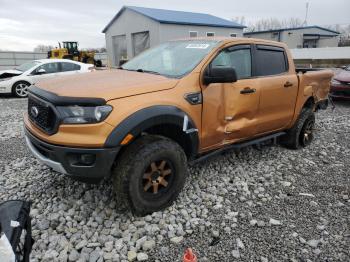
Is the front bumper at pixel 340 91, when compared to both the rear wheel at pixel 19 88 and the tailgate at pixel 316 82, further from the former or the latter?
the rear wheel at pixel 19 88

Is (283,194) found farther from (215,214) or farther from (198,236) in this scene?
(198,236)

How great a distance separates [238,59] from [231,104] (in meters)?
0.71

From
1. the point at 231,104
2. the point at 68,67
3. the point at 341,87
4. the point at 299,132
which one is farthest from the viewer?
the point at 68,67

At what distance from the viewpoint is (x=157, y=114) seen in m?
3.06

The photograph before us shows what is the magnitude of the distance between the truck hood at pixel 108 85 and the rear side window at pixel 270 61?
1614 millimetres

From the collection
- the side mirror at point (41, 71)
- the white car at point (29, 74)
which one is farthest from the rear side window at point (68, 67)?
the side mirror at point (41, 71)

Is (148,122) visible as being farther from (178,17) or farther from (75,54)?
(178,17)

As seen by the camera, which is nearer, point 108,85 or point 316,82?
point 108,85

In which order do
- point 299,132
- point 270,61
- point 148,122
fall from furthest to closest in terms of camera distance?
1. point 299,132
2. point 270,61
3. point 148,122

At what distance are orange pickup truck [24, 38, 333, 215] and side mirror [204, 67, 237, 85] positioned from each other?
0.01 meters

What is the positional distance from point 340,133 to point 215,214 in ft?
14.5

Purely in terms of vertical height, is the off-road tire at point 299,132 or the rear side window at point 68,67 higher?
the rear side window at point 68,67

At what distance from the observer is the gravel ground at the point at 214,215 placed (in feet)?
9.39

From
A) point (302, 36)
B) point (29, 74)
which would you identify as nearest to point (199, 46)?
point (29, 74)
